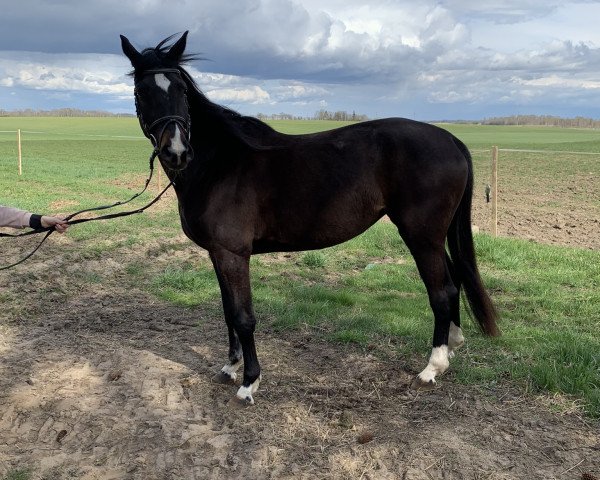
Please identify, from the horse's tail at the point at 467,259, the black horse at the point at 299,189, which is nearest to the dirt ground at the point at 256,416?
the black horse at the point at 299,189

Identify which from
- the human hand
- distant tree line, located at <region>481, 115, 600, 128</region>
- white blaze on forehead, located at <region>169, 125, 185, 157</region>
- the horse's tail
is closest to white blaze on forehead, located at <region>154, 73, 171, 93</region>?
white blaze on forehead, located at <region>169, 125, 185, 157</region>

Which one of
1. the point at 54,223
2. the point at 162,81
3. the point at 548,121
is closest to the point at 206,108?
the point at 162,81

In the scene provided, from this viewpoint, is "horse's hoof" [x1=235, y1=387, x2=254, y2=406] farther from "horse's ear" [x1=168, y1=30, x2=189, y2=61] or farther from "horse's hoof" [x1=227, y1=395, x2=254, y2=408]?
"horse's ear" [x1=168, y1=30, x2=189, y2=61]

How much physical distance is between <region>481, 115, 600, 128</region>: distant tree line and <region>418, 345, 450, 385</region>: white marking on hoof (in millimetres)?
88397

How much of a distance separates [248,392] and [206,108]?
2225mm

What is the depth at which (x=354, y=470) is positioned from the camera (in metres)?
3.15

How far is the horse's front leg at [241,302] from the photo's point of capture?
3.96 metres

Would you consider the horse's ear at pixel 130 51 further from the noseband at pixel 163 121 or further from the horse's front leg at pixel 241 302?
the horse's front leg at pixel 241 302

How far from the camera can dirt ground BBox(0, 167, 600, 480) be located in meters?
3.21

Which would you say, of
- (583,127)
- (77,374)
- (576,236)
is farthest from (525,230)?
(583,127)

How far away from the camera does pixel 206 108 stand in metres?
4.14

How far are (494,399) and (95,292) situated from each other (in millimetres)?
4879

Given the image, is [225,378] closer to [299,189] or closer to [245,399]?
[245,399]

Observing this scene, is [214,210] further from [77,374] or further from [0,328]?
[0,328]
